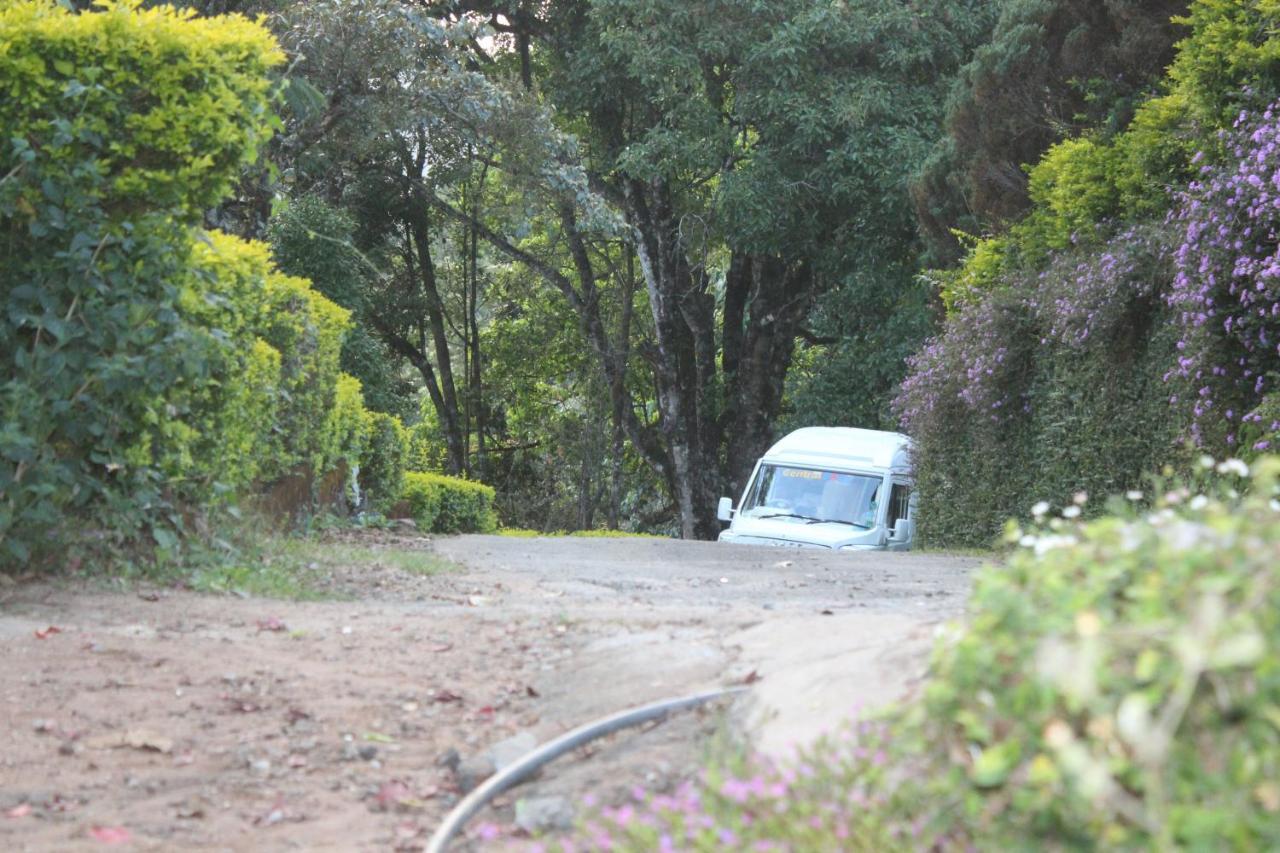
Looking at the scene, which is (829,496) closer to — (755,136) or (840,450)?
(840,450)

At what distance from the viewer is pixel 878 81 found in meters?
24.1

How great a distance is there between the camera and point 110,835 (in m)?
4.34

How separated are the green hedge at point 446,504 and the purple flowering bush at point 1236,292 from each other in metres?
9.24

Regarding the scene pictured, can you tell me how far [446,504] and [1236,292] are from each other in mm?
11854

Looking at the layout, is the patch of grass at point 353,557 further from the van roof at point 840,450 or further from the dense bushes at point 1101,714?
the van roof at point 840,450

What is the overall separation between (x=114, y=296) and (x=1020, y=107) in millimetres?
13983

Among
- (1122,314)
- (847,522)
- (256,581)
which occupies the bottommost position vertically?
(256,581)

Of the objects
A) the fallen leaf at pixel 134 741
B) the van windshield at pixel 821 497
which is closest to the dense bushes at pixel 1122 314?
the van windshield at pixel 821 497

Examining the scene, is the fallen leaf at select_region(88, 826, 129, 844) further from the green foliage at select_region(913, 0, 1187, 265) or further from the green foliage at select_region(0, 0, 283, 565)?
the green foliage at select_region(913, 0, 1187, 265)

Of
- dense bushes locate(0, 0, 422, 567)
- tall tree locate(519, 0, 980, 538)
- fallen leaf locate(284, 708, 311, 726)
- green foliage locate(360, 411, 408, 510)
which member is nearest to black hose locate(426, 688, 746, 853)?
fallen leaf locate(284, 708, 311, 726)

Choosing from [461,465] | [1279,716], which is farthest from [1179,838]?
[461,465]

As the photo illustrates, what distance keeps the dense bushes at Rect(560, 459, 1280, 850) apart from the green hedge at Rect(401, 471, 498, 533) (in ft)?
48.1

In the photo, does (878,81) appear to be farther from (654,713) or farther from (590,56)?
(654,713)

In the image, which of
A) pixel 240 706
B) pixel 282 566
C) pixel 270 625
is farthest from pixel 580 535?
pixel 240 706
